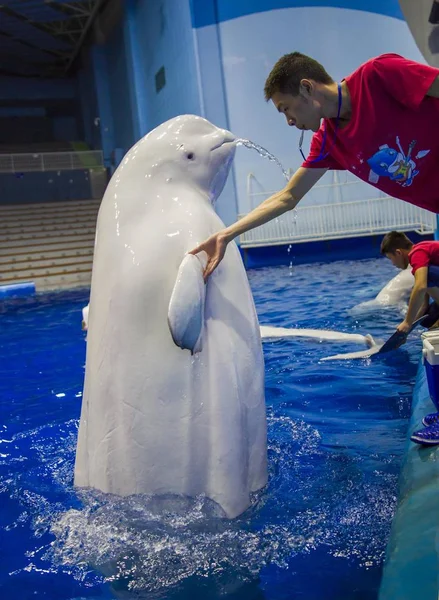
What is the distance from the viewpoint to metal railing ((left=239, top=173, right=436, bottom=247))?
13.7 m

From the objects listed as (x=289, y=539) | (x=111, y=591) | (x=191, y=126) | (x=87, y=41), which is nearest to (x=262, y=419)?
(x=289, y=539)

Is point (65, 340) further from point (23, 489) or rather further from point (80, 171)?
point (80, 171)

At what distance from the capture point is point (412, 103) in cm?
221

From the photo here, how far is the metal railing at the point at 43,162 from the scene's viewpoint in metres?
22.7

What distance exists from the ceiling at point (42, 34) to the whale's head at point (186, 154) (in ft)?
63.6

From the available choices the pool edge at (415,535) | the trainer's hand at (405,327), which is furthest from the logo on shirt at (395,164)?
the trainer's hand at (405,327)

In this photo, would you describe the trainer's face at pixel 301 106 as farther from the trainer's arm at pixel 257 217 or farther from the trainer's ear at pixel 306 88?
the trainer's arm at pixel 257 217

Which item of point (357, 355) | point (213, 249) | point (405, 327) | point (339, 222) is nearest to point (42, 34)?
point (339, 222)

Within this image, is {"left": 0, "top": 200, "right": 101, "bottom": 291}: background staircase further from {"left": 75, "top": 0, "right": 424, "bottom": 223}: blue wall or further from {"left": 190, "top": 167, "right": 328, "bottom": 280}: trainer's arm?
{"left": 190, "top": 167, "right": 328, "bottom": 280}: trainer's arm

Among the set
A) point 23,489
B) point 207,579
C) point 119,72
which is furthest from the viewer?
point 119,72

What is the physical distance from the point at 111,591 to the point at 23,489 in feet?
3.83

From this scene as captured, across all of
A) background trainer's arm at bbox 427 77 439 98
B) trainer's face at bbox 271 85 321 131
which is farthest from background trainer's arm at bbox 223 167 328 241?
background trainer's arm at bbox 427 77 439 98

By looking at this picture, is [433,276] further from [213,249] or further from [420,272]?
[213,249]

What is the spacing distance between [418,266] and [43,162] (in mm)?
20729
